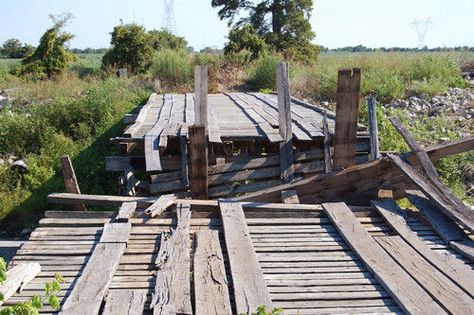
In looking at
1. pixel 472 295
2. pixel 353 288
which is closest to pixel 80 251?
pixel 353 288

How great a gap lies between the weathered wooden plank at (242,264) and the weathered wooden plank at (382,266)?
81 centimetres

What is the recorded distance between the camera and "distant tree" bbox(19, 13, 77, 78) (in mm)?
20172

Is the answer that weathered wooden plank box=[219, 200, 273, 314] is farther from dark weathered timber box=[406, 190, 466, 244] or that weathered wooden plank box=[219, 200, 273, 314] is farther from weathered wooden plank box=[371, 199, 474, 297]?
dark weathered timber box=[406, 190, 466, 244]

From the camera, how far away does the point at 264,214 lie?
5.30 m

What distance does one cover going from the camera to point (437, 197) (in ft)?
16.6

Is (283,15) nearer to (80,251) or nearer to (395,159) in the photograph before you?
(395,159)

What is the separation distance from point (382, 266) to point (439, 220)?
115 cm

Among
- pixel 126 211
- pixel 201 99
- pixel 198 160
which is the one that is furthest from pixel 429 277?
pixel 201 99

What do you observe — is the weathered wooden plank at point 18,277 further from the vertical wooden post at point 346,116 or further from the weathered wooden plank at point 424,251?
the vertical wooden post at point 346,116

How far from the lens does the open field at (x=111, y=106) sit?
9.76 meters

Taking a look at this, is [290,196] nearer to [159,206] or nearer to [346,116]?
[346,116]

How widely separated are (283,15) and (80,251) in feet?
71.9

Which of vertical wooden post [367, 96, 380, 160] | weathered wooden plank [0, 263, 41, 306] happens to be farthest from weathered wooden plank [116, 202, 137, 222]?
vertical wooden post [367, 96, 380, 160]

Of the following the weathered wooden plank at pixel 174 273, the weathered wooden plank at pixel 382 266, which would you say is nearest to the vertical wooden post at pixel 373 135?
the weathered wooden plank at pixel 382 266
